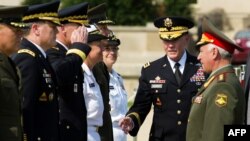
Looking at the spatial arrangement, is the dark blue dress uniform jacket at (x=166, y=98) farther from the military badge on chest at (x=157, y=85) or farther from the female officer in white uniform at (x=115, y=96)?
the female officer in white uniform at (x=115, y=96)

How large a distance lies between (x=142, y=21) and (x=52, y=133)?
24.5m

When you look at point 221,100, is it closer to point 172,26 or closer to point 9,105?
point 9,105

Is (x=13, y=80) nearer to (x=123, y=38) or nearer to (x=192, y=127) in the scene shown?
(x=192, y=127)

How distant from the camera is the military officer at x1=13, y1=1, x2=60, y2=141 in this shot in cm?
742

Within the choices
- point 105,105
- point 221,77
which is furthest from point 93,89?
point 221,77

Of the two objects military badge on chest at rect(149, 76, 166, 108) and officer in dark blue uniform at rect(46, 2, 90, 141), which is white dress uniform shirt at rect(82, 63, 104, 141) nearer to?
officer in dark blue uniform at rect(46, 2, 90, 141)

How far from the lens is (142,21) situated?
32.0m

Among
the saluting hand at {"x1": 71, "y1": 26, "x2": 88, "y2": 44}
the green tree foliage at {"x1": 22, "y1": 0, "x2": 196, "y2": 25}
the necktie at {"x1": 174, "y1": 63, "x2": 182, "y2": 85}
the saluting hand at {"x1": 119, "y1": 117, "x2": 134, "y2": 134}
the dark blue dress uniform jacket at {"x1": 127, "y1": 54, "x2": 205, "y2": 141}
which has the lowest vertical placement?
the saluting hand at {"x1": 119, "y1": 117, "x2": 134, "y2": 134}

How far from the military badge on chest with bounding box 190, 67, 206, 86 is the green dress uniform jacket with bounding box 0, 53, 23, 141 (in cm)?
251

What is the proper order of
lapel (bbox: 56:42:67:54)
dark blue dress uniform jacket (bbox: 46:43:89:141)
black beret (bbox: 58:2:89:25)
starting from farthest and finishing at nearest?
1. black beret (bbox: 58:2:89:25)
2. lapel (bbox: 56:42:67:54)
3. dark blue dress uniform jacket (bbox: 46:43:89:141)

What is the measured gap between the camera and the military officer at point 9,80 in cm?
693

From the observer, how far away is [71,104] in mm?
8125

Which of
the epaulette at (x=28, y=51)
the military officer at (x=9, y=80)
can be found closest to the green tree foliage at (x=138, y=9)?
A: the epaulette at (x=28, y=51)

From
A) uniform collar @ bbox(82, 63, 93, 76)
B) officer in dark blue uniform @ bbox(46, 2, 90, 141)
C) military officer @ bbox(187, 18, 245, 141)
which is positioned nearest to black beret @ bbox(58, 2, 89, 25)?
officer in dark blue uniform @ bbox(46, 2, 90, 141)
